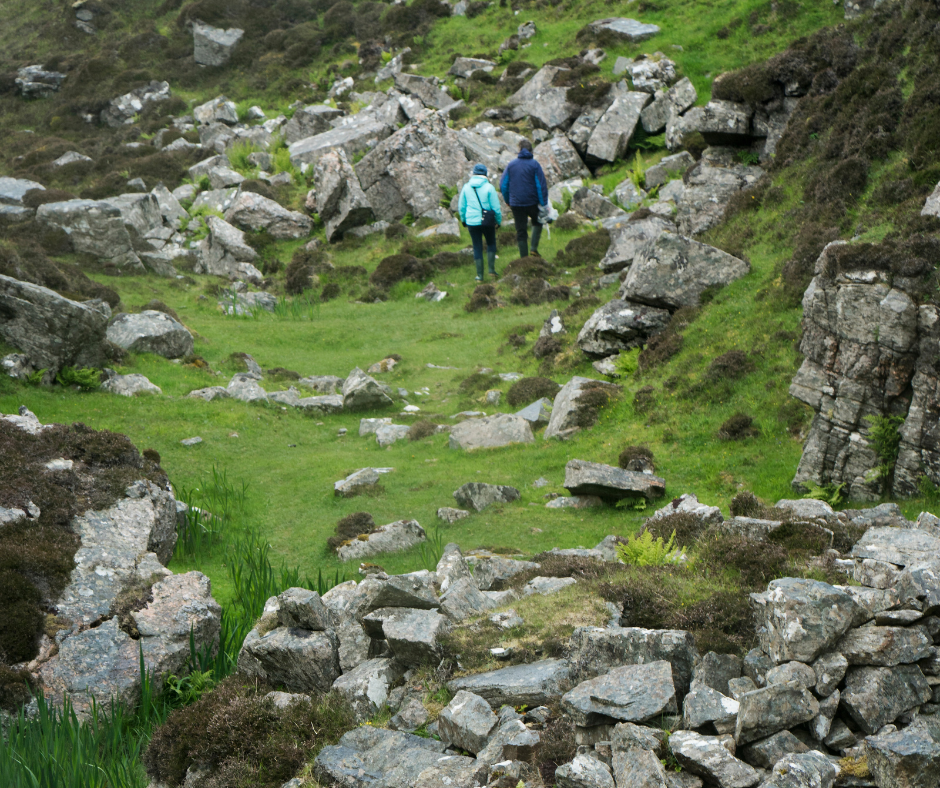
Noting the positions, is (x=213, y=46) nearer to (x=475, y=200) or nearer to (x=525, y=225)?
(x=525, y=225)

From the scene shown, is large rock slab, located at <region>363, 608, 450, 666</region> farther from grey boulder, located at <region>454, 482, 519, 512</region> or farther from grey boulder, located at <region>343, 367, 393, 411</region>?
grey boulder, located at <region>343, 367, 393, 411</region>

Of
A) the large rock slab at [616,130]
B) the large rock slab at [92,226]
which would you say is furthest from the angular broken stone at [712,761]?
the large rock slab at [616,130]

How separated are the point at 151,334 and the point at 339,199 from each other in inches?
677

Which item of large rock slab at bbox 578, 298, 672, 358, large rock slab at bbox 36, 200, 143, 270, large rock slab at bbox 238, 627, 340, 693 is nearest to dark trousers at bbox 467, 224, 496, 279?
large rock slab at bbox 578, 298, 672, 358

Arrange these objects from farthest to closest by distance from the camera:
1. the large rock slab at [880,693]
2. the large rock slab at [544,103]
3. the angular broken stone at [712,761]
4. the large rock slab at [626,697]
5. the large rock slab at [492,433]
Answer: the large rock slab at [544,103]
the large rock slab at [492,433]
the large rock slab at [626,697]
the large rock slab at [880,693]
the angular broken stone at [712,761]

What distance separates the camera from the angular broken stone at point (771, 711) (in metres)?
5.76

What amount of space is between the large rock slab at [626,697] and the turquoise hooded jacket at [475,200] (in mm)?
25718

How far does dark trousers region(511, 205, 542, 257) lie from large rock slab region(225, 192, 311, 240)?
40.1 ft

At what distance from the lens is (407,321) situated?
102 feet

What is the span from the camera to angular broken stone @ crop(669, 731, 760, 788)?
5.46 m

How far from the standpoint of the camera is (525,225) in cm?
3269

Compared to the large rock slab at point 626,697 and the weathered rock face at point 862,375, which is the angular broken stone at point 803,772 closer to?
the large rock slab at point 626,697

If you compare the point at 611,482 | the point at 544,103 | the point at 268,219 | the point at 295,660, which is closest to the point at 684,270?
the point at 611,482

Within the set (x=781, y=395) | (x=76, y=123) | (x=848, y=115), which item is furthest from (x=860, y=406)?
(x=76, y=123)
